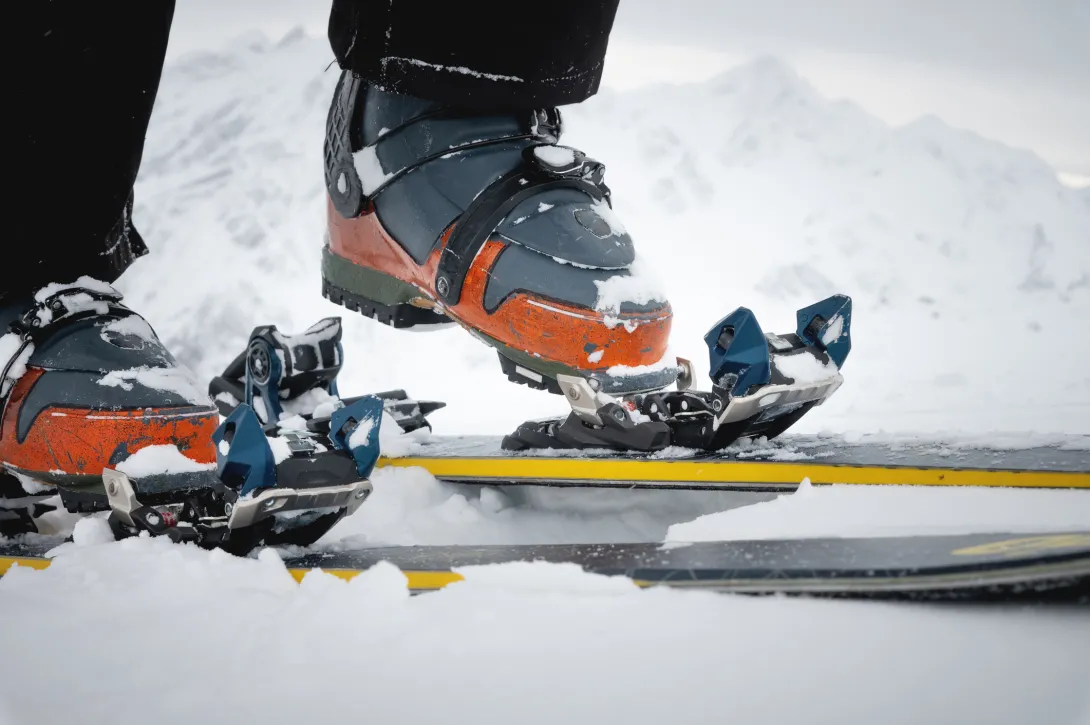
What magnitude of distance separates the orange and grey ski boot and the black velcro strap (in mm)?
460

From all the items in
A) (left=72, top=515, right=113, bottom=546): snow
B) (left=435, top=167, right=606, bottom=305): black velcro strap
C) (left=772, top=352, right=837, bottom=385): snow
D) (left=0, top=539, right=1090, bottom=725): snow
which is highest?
(left=435, top=167, right=606, bottom=305): black velcro strap

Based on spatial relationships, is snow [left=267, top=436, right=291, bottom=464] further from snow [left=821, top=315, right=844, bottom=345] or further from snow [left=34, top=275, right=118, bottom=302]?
snow [left=821, top=315, right=844, bottom=345]

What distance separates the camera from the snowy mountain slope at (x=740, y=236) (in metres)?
3.01

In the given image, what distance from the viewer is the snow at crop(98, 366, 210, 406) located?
1.44 metres

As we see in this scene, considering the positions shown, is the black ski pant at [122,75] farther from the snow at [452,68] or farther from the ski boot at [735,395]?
the ski boot at [735,395]

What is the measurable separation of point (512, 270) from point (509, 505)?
0.44 meters

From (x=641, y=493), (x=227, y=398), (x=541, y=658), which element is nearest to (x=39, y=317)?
(x=227, y=398)

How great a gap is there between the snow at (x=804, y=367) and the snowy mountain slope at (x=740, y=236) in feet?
3.91

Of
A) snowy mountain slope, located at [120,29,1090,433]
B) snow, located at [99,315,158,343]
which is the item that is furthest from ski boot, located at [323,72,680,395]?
snowy mountain slope, located at [120,29,1090,433]

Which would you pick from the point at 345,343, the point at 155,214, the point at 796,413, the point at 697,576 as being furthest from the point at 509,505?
the point at 155,214

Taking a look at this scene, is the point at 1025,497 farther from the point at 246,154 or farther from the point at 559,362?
the point at 246,154

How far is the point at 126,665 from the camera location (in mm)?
770

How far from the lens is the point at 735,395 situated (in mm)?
1453

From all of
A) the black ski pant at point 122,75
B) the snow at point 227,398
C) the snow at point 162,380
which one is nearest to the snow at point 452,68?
the black ski pant at point 122,75
